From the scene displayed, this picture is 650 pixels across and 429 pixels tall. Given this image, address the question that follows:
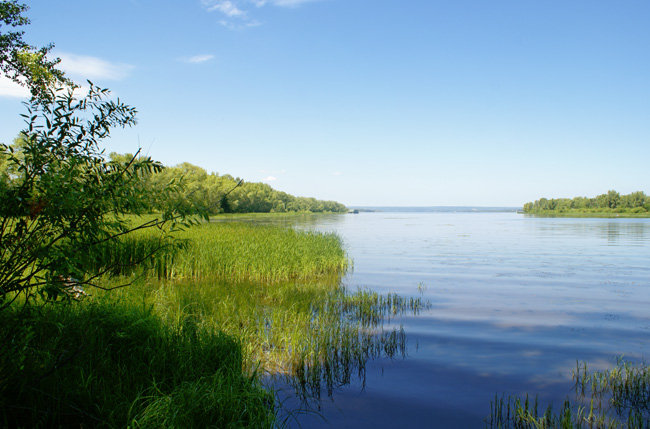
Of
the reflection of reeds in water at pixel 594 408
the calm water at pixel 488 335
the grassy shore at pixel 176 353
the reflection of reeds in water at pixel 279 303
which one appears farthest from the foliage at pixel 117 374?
the reflection of reeds in water at pixel 594 408

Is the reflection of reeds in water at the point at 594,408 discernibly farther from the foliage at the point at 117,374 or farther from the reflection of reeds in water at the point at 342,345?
the foliage at the point at 117,374

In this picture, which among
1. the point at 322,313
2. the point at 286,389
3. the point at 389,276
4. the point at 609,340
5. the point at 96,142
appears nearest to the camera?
the point at 96,142

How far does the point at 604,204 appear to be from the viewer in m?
163

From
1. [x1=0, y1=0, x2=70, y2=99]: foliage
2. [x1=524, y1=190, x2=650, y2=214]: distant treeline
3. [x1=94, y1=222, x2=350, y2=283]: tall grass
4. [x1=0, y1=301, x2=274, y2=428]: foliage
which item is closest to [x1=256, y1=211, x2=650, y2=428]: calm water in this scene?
[x1=0, y1=301, x2=274, y2=428]: foliage

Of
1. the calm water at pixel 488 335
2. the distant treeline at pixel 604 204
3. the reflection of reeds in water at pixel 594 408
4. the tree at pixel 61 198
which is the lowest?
the calm water at pixel 488 335

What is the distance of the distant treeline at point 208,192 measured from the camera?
16.3 ft

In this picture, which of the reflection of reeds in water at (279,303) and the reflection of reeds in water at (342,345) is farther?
the reflection of reeds in water at (279,303)

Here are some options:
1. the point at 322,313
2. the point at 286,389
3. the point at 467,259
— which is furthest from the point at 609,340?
the point at 467,259

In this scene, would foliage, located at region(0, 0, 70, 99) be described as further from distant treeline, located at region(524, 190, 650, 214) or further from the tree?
distant treeline, located at region(524, 190, 650, 214)

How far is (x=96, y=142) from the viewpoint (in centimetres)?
495

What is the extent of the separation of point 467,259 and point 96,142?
27435mm

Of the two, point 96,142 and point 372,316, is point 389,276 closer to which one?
point 372,316

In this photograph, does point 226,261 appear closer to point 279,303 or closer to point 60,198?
point 279,303

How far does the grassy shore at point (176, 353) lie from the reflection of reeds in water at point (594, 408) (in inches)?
119
